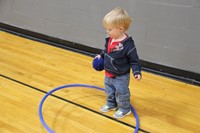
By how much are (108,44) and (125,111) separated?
0.54 m

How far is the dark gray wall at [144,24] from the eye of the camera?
2504 millimetres

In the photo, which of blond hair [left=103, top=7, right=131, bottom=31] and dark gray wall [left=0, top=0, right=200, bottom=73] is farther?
dark gray wall [left=0, top=0, right=200, bottom=73]

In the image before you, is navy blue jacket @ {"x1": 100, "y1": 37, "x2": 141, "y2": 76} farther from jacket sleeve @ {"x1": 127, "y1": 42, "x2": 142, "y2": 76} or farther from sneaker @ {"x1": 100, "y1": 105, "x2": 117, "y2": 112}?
sneaker @ {"x1": 100, "y1": 105, "x2": 117, "y2": 112}

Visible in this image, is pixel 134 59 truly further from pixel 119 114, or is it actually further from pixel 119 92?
pixel 119 114

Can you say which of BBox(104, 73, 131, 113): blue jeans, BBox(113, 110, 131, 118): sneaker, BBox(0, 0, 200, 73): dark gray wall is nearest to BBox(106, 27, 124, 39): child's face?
BBox(104, 73, 131, 113): blue jeans

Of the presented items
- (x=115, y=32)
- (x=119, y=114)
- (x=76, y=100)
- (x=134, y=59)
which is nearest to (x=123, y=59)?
(x=134, y=59)

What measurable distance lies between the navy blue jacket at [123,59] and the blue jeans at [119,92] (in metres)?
0.06

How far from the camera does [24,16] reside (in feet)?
12.0

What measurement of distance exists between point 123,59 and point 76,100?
633mm

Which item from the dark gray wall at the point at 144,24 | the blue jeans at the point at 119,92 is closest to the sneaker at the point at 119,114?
the blue jeans at the point at 119,92

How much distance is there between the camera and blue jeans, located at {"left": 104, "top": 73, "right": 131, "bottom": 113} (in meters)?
1.98

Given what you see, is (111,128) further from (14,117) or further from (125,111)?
(14,117)

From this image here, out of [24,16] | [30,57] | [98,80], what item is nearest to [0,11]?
[24,16]

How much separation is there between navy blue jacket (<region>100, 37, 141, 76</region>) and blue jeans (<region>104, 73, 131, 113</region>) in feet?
0.19
